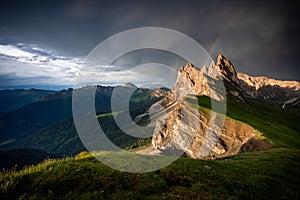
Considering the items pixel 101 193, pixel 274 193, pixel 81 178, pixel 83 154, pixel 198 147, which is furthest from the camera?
pixel 198 147

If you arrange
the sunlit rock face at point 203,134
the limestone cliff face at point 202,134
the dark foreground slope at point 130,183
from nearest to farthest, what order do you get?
the dark foreground slope at point 130,183
the sunlit rock face at point 203,134
the limestone cliff face at point 202,134

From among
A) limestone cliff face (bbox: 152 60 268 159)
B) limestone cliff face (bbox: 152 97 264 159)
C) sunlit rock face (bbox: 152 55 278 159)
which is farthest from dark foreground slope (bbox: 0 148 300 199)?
limestone cliff face (bbox: 152 60 268 159)

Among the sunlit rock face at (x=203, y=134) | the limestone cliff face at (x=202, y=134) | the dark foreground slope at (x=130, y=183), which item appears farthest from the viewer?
the limestone cliff face at (x=202, y=134)

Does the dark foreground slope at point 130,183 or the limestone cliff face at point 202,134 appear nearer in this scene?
the dark foreground slope at point 130,183

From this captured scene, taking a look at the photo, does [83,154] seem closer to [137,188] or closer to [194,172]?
[137,188]

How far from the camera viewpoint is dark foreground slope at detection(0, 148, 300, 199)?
474 inches

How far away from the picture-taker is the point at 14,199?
11000mm

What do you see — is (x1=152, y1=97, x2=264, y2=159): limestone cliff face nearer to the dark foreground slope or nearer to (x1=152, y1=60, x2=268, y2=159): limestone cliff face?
(x1=152, y1=60, x2=268, y2=159): limestone cliff face

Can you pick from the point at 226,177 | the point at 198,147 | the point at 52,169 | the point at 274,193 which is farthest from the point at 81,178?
the point at 198,147

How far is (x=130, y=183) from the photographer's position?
14406 millimetres

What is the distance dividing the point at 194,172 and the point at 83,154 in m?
10.1

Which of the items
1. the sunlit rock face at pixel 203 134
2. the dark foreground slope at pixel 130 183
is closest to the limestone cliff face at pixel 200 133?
the sunlit rock face at pixel 203 134

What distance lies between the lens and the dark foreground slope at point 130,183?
474 inches

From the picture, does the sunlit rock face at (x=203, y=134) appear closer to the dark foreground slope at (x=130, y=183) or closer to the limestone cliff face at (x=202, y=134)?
the limestone cliff face at (x=202, y=134)
